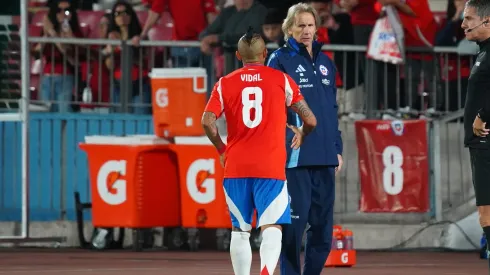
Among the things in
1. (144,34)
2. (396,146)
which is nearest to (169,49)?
(144,34)

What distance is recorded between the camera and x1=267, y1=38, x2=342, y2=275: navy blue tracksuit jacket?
10.2 meters

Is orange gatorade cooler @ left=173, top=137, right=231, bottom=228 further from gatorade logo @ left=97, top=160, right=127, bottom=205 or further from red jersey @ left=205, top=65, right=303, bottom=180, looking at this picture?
red jersey @ left=205, top=65, right=303, bottom=180

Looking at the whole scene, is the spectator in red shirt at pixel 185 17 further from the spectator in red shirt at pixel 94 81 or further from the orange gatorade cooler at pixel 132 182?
the orange gatorade cooler at pixel 132 182

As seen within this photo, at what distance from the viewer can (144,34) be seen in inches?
738

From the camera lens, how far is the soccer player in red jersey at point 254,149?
974 cm

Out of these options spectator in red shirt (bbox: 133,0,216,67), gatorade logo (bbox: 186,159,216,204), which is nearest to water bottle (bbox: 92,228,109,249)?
gatorade logo (bbox: 186,159,216,204)

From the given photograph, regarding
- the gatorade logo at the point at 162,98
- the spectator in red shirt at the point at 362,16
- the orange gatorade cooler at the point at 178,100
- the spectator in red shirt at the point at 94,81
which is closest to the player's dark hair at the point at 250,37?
the orange gatorade cooler at the point at 178,100

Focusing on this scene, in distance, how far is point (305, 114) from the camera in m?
9.82

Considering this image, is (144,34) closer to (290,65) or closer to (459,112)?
(459,112)

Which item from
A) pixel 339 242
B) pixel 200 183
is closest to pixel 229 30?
pixel 200 183

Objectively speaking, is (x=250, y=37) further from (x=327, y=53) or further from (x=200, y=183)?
(x=327, y=53)

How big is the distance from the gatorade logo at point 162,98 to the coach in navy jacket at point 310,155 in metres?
6.34

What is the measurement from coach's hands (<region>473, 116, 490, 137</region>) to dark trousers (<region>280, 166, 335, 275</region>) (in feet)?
4.15

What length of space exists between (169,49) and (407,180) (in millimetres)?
3551
